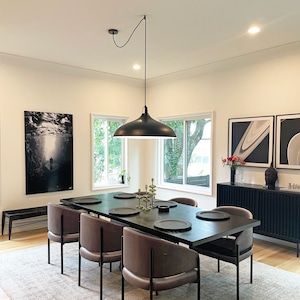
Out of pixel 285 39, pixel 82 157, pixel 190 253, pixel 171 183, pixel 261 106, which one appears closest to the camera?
pixel 190 253

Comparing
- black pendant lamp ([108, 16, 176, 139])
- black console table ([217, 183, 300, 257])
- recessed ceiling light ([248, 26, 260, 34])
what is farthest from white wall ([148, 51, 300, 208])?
black pendant lamp ([108, 16, 176, 139])

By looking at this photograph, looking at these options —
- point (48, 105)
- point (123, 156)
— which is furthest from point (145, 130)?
point (123, 156)

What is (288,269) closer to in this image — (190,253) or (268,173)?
(268,173)

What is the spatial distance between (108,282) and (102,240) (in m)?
0.70

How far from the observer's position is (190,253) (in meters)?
2.45

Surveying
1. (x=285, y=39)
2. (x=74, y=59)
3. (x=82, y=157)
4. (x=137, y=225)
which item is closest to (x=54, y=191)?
(x=82, y=157)

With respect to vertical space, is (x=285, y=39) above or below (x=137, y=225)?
above

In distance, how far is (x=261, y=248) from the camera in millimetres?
4355

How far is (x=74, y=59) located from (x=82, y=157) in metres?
1.85

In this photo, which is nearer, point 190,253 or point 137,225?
point 190,253

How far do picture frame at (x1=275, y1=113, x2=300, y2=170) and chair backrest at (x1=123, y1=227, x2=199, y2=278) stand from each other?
2.57 meters

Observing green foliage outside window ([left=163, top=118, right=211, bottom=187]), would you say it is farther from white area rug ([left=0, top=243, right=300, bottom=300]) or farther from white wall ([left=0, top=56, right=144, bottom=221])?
white area rug ([left=0, top=243, right=300, bottom=300])

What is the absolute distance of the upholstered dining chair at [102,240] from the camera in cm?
282

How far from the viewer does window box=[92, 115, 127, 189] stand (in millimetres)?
6105
